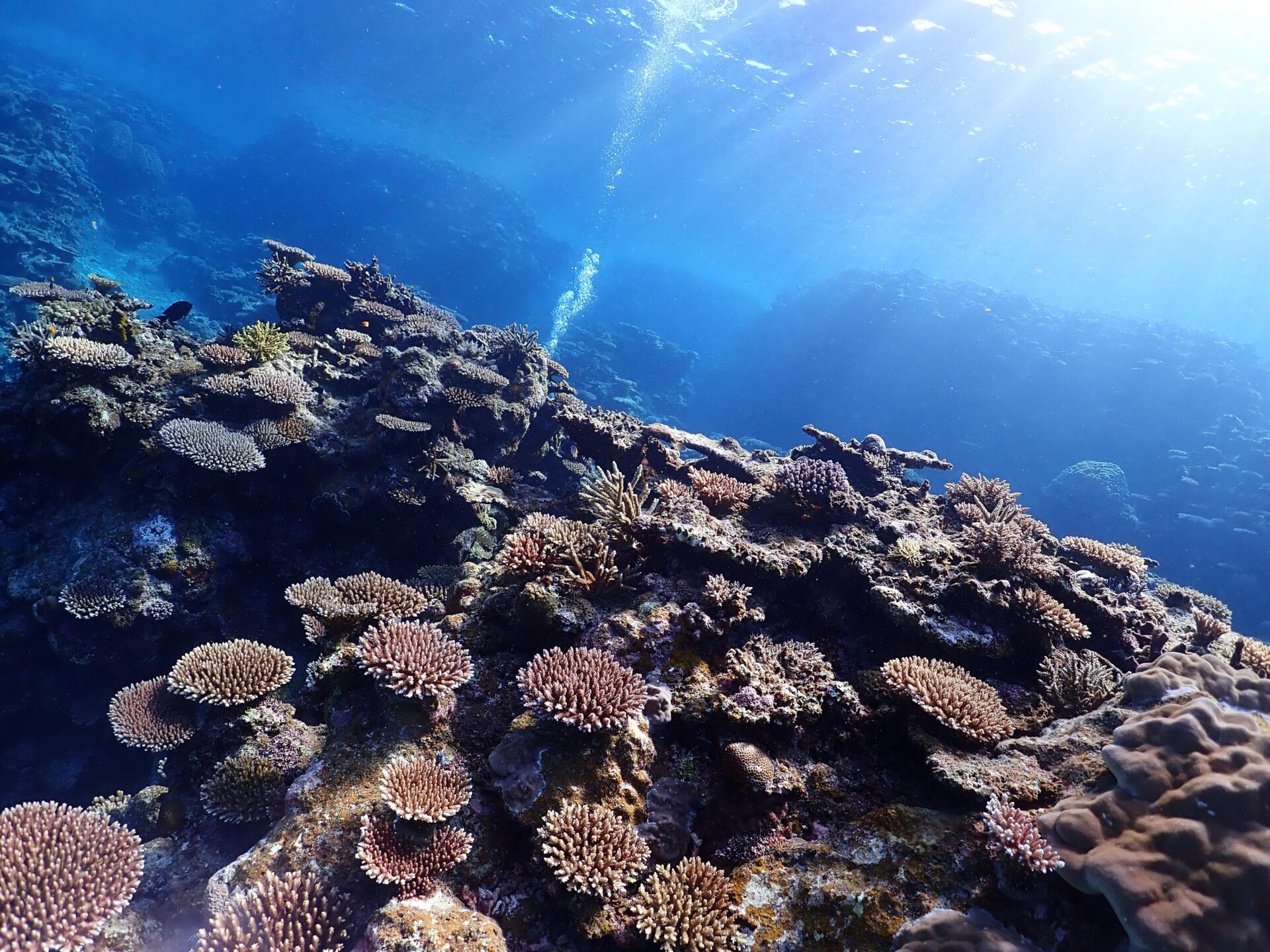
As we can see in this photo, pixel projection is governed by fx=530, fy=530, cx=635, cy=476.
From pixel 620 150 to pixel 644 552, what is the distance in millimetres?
70073

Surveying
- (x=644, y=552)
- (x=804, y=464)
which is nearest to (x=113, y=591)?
(x=644, y=552)

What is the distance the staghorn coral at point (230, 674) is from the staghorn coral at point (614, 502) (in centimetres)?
329

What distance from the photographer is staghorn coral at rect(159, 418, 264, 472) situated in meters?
6.86

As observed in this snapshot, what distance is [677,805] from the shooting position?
12.8 feet

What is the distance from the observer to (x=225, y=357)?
8.38 meters

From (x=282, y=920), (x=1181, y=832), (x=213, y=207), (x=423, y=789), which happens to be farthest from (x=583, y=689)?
(x=213, y=207)

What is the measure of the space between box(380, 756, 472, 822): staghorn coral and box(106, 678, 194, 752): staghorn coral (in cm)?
257

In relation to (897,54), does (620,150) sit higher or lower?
higher

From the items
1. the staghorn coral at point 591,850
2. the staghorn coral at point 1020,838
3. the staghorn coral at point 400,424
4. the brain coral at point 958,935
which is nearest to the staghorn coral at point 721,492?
the staghorn coral at point 591,850

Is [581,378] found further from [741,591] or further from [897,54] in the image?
[741,591]

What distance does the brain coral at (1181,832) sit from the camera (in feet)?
7.96

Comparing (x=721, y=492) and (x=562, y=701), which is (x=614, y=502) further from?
(x=562, y=701)

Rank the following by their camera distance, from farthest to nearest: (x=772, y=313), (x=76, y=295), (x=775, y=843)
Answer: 1. (x=772, y=313)
2. (x=76, y=295)
3. (x=775, y=843)

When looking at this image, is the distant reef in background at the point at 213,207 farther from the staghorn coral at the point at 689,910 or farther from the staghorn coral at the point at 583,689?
the staghorn coral at the point at 689,910
